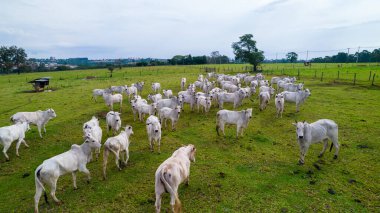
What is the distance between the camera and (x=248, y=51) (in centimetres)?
5700

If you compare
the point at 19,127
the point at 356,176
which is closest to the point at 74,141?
the point at 19,127

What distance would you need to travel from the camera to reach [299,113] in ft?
62.9

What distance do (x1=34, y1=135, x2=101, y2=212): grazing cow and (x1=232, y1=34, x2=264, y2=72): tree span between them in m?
51.5

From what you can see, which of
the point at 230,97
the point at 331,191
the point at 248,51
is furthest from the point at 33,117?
the point at 248,51

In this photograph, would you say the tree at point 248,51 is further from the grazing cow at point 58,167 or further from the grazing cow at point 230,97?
the grazing cow at point 58,167

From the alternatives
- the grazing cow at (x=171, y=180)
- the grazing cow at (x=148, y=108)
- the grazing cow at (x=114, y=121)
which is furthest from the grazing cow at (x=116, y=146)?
the grazing cow at (x=148, y=108)

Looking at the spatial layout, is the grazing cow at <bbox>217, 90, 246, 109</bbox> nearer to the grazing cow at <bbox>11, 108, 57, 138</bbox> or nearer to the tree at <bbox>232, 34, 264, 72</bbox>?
the grazing cow at <bbox>11, 108, 57, 138</bbox>

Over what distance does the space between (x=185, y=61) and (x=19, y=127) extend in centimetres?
10068

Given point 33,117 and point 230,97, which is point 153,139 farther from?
point 230,97

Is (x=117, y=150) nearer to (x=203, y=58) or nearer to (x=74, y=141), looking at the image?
(x=74, y=141)

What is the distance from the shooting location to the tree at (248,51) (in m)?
56.0

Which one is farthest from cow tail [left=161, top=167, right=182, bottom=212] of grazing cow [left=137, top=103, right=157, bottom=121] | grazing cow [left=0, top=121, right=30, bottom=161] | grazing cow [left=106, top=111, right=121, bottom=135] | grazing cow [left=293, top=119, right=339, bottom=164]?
grazing cow [left=137, top=103, right=157, bottom=121]

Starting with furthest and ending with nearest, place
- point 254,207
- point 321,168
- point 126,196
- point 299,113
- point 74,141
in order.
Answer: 1. point 299,113
2. point 74,141
3. point 321,168
4. point 126,196
5. point 254,207

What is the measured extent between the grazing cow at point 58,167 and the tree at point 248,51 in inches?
2029
